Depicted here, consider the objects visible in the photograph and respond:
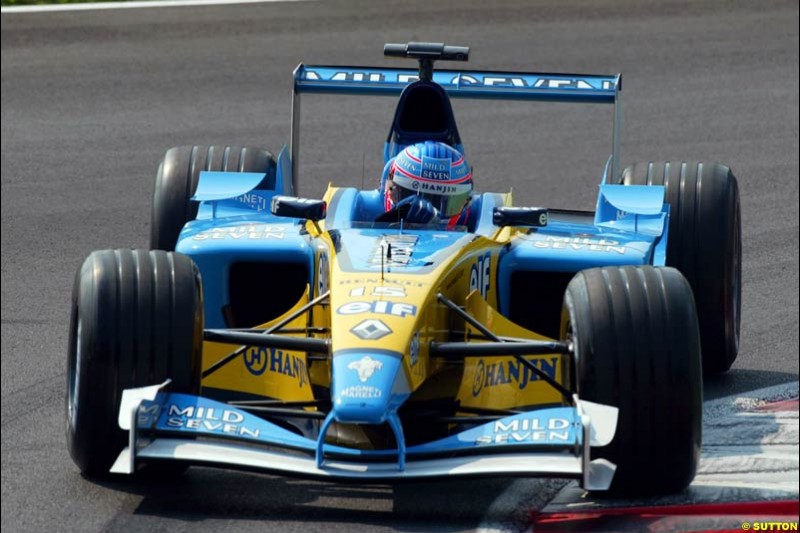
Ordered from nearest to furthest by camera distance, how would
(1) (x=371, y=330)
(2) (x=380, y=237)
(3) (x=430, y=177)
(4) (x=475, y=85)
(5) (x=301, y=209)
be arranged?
1. (1) (x=371, y=330)
2. (2) (x=380, y=237)
3. (5) (x=301, y=209)
4. (3) (x=430, y=177)
5. (4) (x=475, y=85)

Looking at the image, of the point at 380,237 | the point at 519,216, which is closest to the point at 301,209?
the point at 380,237

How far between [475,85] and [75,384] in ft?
11.7

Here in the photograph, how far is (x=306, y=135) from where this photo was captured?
15148 mm

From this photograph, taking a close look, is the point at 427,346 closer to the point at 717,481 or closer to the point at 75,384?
the point at 717,481

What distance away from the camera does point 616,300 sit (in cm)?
721

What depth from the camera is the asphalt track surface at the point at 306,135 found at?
7.31 m

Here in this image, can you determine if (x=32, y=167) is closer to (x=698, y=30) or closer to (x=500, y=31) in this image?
(x=500, y=31)

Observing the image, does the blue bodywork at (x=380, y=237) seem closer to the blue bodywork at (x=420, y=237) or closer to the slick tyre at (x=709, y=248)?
the blue bodywork at (x=420, y=237)

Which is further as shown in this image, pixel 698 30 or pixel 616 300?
pixel 698 30

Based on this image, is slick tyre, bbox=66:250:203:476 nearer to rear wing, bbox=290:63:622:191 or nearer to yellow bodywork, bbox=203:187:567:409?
yellow bodywork, bbox=203:187:567:409

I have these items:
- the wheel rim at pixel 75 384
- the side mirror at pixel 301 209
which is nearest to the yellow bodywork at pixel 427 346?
the side mirror at pixel 301 209

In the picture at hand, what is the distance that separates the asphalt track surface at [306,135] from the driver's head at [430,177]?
1.69m

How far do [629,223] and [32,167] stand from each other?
6433 mm

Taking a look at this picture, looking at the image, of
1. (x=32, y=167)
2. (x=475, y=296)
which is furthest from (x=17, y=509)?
(x=32, y=167)
